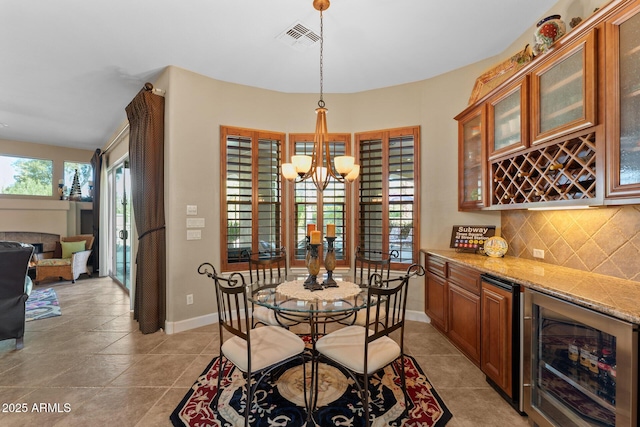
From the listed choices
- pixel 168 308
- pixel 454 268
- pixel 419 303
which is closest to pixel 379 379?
pixel 454 268

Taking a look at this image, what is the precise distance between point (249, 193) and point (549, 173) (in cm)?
313

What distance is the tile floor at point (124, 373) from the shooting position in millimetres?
1945

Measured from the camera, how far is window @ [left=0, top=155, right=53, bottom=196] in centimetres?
605

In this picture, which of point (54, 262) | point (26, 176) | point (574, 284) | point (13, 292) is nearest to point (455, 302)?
point (574, 284)

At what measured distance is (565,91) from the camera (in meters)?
1.90

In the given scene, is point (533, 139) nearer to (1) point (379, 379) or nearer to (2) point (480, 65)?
(2) point (480, 65)

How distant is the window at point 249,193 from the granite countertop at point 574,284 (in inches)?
94.7

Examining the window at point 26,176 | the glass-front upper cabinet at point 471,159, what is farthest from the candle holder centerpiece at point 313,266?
the window at point 26,176

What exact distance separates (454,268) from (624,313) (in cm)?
154

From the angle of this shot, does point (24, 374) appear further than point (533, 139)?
Yes

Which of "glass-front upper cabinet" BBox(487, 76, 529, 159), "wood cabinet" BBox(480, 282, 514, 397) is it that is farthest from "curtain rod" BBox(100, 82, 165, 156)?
"wood cabinet" BBox(480, 282, 514, 397)

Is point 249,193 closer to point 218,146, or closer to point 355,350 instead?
point 218,146

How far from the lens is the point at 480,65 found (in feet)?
10.5

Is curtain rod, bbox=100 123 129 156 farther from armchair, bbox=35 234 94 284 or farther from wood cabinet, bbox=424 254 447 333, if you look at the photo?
wood cabinet, bbox=424 254 447 333
